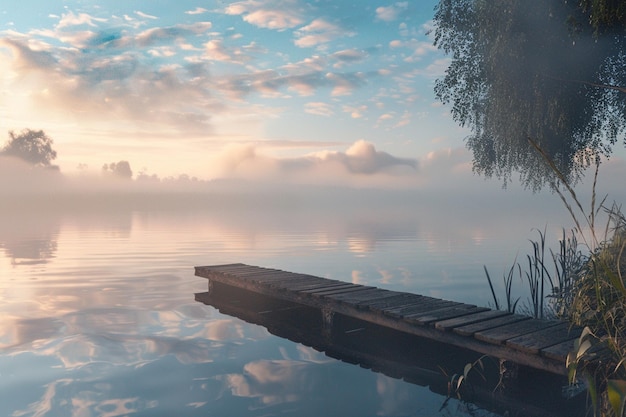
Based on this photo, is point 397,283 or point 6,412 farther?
point 397,283

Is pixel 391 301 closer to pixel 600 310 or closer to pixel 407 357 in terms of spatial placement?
pixel 407 357

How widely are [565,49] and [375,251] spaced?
48.5 feet

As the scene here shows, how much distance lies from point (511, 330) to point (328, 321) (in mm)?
2879

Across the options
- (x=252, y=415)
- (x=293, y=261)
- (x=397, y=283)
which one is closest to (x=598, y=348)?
(x=252, y=415)

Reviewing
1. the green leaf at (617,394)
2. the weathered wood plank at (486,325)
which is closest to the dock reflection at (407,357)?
the weathered wood plank at (486,325)

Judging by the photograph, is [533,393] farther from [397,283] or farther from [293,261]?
[293,261]

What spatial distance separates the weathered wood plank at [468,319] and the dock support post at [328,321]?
→ 2111 mm

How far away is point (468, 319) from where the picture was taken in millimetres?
6629

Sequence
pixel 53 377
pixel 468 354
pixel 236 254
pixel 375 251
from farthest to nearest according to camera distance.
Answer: pixel 375 251, pixel 236 254, pixel 468 354, pixel 53 377

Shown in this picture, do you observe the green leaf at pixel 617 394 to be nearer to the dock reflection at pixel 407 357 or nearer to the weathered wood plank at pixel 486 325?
the dock reflection at pixel 407 357


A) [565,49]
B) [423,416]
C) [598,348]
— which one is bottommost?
[423,416]

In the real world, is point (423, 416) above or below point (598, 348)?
below

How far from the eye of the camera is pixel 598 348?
5059mm

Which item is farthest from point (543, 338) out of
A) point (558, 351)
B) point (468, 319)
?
point (468, 319)
